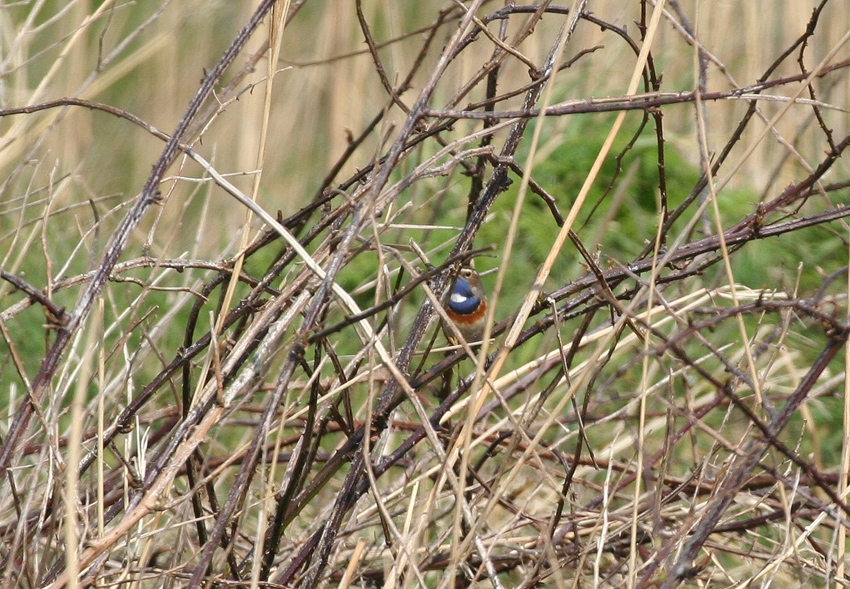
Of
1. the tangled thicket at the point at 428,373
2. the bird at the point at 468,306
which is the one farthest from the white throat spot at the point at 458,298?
the tangled thicket at the point at 428,373

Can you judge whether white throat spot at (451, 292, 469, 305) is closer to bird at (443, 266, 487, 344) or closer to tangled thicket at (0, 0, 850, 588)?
bird at (443, 266, 487, 344)

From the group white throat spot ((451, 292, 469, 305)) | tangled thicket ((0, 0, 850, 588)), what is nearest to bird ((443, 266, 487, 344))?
white throat spot ((451, 292, 469, 305))

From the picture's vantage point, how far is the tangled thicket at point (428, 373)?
1820 mm

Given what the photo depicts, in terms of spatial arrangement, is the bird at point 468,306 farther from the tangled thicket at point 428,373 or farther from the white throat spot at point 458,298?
the tangled thicket at point 428,373

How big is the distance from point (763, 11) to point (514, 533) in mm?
4271

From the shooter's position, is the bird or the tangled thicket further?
the bird

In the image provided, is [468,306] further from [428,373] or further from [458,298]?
[428,373]

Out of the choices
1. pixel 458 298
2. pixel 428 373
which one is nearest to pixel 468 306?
pixel 458 298

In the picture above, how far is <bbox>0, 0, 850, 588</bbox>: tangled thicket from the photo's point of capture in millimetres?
1820

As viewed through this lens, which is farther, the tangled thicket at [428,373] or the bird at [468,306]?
the bird at [468,306]

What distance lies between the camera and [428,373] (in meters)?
2.23

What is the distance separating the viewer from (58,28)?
7.35m

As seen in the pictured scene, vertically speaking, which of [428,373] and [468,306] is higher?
[428,373]

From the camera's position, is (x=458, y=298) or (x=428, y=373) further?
(x=458, y=298)
